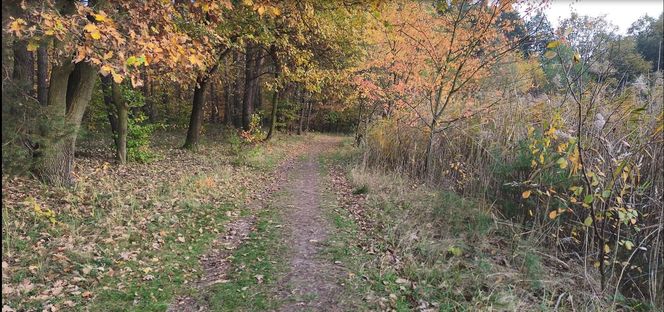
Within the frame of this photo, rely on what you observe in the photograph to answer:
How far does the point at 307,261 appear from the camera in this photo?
5.27 metres

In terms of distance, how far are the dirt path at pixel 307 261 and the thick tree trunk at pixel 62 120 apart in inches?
155

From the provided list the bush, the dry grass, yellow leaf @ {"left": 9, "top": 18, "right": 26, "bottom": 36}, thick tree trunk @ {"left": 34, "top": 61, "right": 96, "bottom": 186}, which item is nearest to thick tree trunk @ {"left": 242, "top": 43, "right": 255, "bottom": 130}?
the bush

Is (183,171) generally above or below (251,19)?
below

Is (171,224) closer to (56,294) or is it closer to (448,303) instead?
(56,294)

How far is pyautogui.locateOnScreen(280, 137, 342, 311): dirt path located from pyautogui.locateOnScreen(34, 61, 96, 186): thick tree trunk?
3.94 metres

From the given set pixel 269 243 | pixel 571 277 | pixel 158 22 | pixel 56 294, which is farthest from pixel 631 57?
pixel 56 294

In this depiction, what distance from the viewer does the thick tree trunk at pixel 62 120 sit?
6.23 m

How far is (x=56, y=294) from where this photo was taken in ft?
12.9

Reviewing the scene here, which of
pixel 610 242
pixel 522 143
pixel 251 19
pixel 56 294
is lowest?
pixel 56 294

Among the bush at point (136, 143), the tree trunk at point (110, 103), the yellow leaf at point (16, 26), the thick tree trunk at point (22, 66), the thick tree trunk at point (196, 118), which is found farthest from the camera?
the thick tree trunk at point (196, 118)

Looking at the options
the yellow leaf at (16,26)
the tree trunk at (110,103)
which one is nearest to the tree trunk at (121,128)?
the tree trunk at (110,103)

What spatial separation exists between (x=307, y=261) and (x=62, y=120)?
15.1ft

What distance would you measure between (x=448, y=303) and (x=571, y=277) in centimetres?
192

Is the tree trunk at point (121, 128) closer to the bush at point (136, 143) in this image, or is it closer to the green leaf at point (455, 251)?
the bush at point (136, 143)
